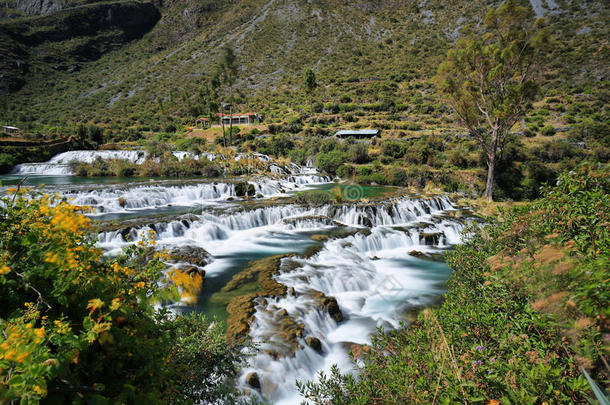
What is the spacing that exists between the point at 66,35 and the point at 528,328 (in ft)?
576

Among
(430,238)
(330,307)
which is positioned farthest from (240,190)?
(330,307)

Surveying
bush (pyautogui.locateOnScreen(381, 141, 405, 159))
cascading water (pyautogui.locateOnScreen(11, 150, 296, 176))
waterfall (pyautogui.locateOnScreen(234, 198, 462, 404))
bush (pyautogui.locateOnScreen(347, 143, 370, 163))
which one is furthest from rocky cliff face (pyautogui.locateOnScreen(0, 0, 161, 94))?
waterfall (pyautogui.locateOnScreen(234, 198, 462, 404))

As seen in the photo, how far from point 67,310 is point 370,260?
35.5ft

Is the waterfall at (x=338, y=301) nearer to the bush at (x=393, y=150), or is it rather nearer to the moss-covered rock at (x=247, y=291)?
the moss-covered rock at (x=247, y=291)

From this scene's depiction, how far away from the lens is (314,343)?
629 cm

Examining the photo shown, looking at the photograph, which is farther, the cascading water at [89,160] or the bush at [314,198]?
the cascading water at [89,160]

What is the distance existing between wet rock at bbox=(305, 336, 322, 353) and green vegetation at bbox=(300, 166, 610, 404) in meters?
2.78

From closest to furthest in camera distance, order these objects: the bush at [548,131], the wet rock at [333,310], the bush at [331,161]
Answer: the wet rock at [333,310] < the bush at [331,161] < the bush at [548,131]

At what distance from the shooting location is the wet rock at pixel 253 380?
5.17 m

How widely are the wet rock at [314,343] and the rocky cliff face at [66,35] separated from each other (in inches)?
4687

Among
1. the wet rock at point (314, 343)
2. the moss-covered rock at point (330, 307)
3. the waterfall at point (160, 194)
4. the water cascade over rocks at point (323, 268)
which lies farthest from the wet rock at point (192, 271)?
the waterfall at point (160, 194)

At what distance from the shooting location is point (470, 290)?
3.95 metres

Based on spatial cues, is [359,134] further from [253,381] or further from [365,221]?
[253,381]

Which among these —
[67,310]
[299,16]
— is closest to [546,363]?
[67,310]
